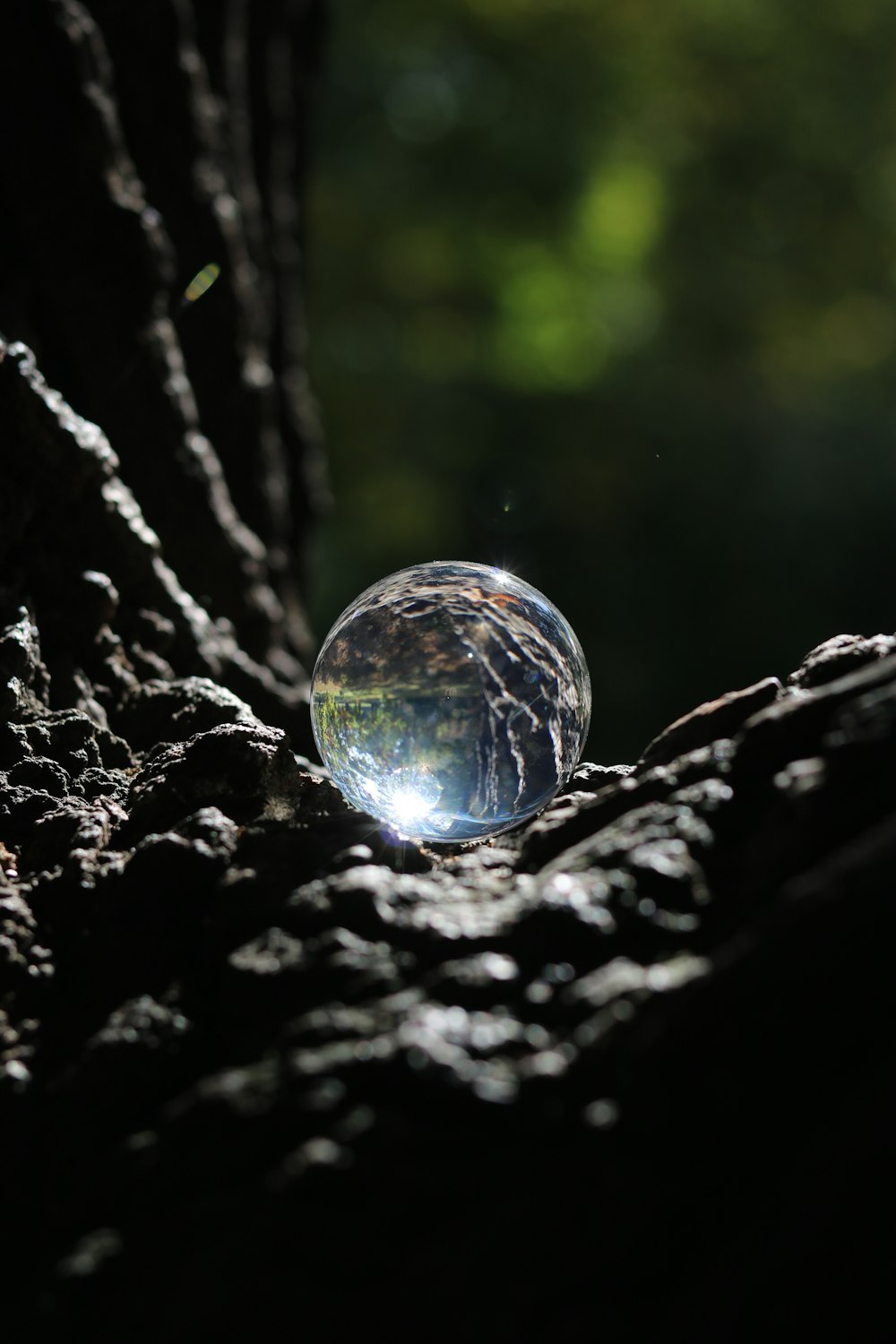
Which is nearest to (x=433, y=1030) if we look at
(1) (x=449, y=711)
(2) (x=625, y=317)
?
(1) (x=449, y=711)

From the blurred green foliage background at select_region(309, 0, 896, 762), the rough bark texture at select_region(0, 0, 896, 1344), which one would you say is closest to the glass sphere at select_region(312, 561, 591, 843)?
the rough bark texture at select_region(0, 0, 896, 1344)

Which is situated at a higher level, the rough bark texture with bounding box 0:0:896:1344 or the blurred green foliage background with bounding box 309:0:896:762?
the blurred green foliage background with bounding box 309:0:896:762

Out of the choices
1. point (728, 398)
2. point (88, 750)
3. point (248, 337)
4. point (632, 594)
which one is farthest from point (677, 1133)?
point (728, 398)

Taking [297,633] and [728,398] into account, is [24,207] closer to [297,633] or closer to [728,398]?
[297,633]

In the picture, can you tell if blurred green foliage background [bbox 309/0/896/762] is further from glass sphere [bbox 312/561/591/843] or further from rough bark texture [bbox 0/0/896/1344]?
rough bark texture [bbox 0/0/896/1344]

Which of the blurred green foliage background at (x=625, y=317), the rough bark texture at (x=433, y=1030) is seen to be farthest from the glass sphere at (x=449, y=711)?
the blurred green foliage background at (x=625, y=317)

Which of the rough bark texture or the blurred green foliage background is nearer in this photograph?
the rough bark texture
